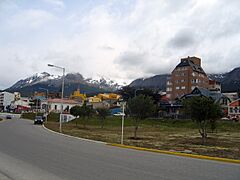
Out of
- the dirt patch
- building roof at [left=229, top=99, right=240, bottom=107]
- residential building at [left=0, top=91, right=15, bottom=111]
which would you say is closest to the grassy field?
the dirt patch

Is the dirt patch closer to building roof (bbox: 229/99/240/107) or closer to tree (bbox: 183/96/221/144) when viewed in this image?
tree (bbox: 183/96/221/144)


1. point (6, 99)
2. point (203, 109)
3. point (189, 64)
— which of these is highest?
point (189, 64)

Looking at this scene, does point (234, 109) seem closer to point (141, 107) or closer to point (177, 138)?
point (177, 138)

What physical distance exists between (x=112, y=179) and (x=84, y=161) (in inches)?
145

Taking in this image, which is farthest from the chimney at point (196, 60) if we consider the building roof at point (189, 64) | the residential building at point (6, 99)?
the residential building at point (6, 99)

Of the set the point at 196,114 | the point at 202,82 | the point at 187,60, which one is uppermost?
the point at 187,60

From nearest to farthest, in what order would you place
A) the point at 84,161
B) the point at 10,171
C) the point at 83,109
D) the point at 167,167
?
the point at 10,171, the point at 167,167, the point at 84,161, the point at 83,109

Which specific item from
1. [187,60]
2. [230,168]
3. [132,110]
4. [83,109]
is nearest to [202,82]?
[187,60]

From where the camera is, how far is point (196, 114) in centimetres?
2600

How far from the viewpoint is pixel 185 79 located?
118 m

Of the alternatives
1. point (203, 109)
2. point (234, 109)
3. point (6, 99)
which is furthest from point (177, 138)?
point (6, 99)

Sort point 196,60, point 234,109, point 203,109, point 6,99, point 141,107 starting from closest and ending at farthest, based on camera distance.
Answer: point 203,109, point 141,107, point 234,109, point 196,60, point 6,99

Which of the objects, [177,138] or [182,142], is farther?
[177,138]

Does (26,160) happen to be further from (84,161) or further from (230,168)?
(230,168)
